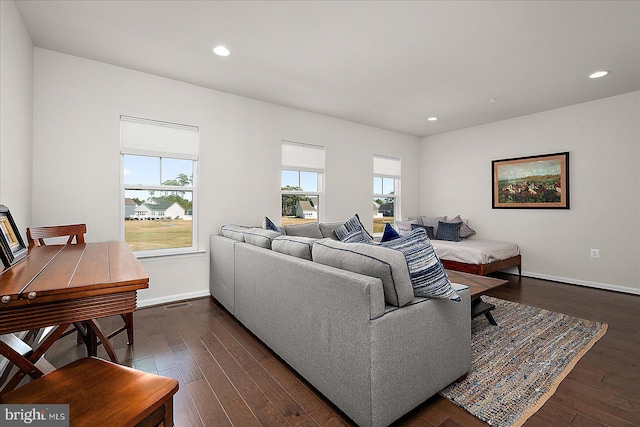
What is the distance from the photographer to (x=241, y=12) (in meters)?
2.32

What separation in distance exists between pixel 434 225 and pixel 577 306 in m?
2.48

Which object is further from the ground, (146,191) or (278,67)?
(278,67)

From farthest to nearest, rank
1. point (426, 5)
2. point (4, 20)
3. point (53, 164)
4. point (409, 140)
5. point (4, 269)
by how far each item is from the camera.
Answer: point (409, 140)
point (53, 164)
point (426, 5)
point (4, 20)
point (4, 269)

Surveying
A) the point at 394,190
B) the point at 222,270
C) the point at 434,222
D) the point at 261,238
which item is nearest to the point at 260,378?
the point at 261,238

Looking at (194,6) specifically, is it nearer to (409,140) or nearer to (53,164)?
(53,164)

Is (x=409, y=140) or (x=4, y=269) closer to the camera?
(x=4, y=269)

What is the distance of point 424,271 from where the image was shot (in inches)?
66.9

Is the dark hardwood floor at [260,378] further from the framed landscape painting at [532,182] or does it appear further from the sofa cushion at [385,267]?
the framed landscape painting at [532,182]

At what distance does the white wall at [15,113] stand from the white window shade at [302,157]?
275cm

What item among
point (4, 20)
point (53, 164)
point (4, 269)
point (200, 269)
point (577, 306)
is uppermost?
point (4, 20)

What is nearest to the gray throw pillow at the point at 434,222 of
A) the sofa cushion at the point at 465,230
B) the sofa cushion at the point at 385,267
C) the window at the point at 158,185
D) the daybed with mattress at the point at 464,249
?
the daybed with mattress at the point at 464,249

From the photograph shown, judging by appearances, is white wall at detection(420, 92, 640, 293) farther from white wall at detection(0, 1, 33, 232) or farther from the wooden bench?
white wall at detection(0, 1, 33, 232)

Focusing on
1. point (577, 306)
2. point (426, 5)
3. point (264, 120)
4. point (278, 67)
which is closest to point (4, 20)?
point (278, 67)

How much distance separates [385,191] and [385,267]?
4589mm
